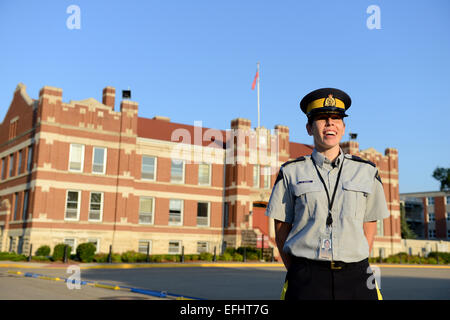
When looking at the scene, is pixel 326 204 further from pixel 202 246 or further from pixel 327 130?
pixel 202 246

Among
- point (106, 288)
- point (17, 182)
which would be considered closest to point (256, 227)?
point (17, 182)

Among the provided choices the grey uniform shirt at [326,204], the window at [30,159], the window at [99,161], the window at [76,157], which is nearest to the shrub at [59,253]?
the window at [76,157]

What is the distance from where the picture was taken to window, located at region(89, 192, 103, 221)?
32688 mm

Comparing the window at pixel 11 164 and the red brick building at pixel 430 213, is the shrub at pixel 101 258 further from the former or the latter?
the red brick building at pixel 430 213

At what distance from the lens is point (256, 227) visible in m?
37.7

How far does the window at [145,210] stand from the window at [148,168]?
1.78 metres

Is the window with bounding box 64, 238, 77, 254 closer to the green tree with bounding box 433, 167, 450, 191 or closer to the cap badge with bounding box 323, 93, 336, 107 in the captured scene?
the cap badge with bounding box 323, 93, 336, 107

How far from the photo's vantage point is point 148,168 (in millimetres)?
36219

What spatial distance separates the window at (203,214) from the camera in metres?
37.8

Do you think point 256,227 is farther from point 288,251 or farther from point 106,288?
point 288,251

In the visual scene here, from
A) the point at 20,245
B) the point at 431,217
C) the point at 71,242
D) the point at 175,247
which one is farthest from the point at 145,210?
the point at 431,217

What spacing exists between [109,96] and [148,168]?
22.1 feet
